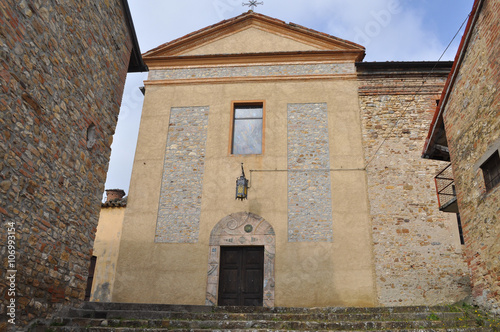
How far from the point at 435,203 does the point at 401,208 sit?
2.82 ft

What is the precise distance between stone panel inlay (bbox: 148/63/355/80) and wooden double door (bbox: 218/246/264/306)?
5387mm

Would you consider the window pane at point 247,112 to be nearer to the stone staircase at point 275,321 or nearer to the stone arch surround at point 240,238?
the stone arch surround at point 240,238

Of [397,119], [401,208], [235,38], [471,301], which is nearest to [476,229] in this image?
[471,301]

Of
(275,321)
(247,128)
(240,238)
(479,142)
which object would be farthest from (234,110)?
(275,321)

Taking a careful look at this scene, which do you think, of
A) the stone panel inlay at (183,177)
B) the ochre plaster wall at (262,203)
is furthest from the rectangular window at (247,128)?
the stone panel inlay at (183,177)

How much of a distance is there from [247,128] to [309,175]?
2.37 meters

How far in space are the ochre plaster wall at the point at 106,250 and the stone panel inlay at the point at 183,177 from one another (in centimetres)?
143

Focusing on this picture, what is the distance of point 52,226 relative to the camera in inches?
233

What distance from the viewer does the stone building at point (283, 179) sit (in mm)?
10023

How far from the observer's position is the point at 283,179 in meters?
11.1

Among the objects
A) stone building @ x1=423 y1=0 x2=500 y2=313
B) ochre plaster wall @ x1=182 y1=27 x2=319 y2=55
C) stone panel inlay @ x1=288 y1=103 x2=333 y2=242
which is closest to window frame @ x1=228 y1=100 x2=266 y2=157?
stone panel inlay @ x1=288 y1=103 x2=333 y2=242

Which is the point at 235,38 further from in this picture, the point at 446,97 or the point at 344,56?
the point at 446,97

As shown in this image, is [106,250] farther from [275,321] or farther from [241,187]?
[275,321]

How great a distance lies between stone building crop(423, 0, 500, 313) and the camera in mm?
6344
